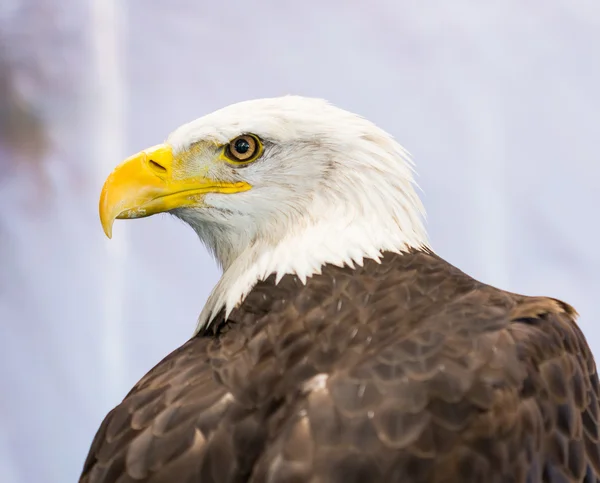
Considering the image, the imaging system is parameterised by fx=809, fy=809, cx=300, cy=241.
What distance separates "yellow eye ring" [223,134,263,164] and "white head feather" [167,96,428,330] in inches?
0.6

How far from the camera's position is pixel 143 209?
1828mm

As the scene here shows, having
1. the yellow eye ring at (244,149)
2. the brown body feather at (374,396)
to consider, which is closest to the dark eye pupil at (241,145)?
the yellow eye ring at (244,149)

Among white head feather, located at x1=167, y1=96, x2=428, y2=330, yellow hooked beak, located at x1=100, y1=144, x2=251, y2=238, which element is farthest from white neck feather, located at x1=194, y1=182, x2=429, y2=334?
yellow hooked beak, located at x1=100, y1=144, x2=251, y2=238

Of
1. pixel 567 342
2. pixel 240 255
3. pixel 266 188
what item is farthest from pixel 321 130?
pixel 567 342

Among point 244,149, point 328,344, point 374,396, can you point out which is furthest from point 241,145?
point 374,396

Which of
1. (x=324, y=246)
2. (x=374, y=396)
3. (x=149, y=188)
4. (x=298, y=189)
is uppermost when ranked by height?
(x=149, y=188)

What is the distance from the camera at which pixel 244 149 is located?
1.84 metres

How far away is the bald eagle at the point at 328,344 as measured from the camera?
1.30 metres

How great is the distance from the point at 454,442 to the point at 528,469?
141mm

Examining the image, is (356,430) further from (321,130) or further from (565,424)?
(321,130)

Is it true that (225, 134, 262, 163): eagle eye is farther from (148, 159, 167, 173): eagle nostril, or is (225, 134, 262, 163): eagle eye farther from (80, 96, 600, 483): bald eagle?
(148, 159, 167, 173): eagle nostril

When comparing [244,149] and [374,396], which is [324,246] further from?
[374,396]

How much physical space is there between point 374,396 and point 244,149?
0.73 meters

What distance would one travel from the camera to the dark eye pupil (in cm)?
184
